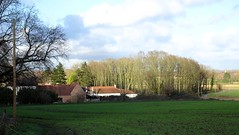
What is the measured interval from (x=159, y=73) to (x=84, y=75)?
30655 millimetres

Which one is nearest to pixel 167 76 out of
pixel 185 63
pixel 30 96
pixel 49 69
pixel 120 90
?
pixel 185 63

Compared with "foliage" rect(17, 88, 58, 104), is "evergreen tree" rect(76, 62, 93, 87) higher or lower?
higher

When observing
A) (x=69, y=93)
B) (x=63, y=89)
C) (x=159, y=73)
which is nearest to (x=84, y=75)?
(x=63, y=89)

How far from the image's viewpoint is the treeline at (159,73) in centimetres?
12456

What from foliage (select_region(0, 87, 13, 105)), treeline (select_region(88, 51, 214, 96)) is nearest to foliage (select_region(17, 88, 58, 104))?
foliage (select_region(0, 87, 13, 105))

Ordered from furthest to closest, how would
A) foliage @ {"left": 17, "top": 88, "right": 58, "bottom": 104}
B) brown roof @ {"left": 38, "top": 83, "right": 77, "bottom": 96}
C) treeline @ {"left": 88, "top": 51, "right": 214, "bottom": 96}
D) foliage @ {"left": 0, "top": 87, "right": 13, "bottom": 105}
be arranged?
treeline @ {"left": 88, "top": 51, "right": 214, "bottom": 96}, brown roof @ {"left": 38, "top": 83, "right": 77, "bottom": 96}, foliage @ {"left": 17, "top": 88, "right": 58, "bottom": 104}, foliage @ {"left": 0, "top": 87, "right": 13, "bottom": 105}

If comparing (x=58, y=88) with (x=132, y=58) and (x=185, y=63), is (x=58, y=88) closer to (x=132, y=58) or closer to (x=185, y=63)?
(x=132, y=58)

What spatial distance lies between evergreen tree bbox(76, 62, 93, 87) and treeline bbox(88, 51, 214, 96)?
16.7 feet

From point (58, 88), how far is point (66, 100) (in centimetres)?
480

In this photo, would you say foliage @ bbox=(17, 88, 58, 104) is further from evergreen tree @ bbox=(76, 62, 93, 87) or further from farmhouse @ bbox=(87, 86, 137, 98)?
evergreen tree @ bbox=(76, 62, 93, 87)

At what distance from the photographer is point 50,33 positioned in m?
36.1

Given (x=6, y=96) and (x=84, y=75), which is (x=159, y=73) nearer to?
(x=84, y=75)

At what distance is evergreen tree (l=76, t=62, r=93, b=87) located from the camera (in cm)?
13694

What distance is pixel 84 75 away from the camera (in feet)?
462
